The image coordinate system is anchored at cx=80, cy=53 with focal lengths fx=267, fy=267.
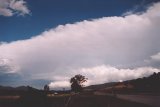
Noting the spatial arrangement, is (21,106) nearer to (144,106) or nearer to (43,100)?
(43,100)

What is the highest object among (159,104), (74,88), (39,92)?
(74,88)

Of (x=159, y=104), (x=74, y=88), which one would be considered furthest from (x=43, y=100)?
(x=74, y=88)

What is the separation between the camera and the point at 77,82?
15238cm

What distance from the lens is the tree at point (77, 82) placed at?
148750 millimetres

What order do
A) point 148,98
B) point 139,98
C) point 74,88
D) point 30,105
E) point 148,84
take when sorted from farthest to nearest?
point 74,88
point 148,84
point 139,98
point 148,98
point 30,105

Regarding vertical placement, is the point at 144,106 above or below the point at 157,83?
below

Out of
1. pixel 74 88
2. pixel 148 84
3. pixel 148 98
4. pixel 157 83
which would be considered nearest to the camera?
pixel 148 98

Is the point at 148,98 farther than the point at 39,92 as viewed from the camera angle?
Yes

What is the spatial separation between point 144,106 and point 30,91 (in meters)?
13.8

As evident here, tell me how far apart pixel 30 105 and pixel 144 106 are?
1368 centimetres

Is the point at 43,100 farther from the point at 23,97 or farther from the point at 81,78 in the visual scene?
the point at 81,78

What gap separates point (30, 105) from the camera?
25.1 metres

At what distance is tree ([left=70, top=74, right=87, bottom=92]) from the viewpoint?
14875cm

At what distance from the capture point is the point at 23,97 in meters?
25.3
